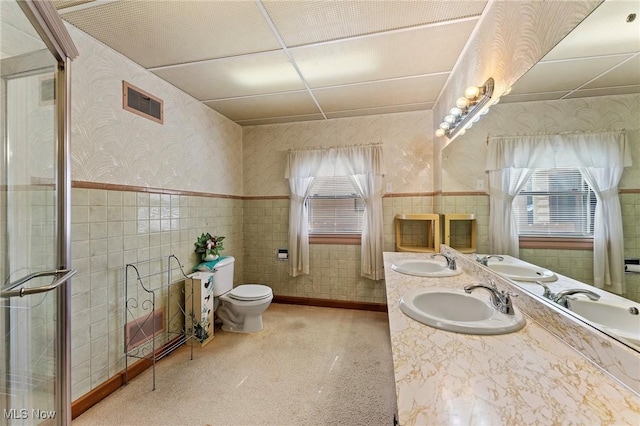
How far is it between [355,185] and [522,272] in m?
1.94

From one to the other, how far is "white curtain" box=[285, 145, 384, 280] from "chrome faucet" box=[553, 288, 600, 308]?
194cm

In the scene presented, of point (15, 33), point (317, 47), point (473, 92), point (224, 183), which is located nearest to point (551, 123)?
point (473, 92)

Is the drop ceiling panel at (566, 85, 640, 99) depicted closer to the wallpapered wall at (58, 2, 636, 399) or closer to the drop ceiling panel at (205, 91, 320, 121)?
the wallpapered wall at (58, 2, 636, 399)

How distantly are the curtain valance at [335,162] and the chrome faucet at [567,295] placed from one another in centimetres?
209

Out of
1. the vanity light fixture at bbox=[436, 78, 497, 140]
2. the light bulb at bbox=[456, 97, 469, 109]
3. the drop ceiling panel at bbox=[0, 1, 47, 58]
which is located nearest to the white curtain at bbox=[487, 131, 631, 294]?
the vanity light fixture at bbox=[436, 78, 497, 140]

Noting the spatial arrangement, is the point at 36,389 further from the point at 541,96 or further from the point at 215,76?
the point at 541,96

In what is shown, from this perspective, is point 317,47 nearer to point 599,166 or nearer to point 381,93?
point 381,93

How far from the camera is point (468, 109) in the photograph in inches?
68.4

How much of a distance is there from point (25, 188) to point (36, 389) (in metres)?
0.87

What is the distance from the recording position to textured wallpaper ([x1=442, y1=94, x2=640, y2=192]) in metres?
0.72

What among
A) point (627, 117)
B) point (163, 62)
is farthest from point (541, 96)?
point (163, 62)

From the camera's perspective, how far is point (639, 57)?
2.16ft

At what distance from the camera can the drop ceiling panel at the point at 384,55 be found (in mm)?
1631

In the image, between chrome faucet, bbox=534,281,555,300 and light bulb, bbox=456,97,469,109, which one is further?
light bulb, bbox=456,97,469,109
